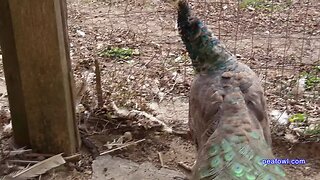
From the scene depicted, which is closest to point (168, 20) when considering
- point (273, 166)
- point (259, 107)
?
point (259, 107)

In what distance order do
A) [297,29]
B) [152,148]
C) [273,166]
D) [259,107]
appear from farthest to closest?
1. [297,29]
2. [152,148]
3. [259,107]
4. [273,166]

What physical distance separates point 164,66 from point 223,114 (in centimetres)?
184

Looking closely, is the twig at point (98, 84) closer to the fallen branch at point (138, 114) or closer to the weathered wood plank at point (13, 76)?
the fallen branch at point (138, 114)

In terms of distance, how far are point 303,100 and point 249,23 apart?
151cm

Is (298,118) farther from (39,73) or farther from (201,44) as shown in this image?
(39,73)

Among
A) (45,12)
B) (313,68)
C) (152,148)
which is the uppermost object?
(45,12)

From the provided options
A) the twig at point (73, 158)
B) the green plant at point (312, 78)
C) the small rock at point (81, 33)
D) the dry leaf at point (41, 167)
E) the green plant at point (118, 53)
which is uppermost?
the small rock at point (81, 33)

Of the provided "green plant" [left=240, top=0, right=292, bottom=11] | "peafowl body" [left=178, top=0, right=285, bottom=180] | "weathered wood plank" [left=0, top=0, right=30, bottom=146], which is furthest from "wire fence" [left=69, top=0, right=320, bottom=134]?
"peafowl body" [left=178, top=0, right=285, bottom=180]

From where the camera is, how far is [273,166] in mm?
1816

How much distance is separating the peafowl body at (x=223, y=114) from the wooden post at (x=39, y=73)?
72cm

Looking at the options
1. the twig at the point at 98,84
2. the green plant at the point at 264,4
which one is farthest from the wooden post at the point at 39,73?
the green plant at the point at 264,4

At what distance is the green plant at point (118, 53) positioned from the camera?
429 cm

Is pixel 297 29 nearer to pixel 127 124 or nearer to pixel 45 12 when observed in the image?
pixel 127 124

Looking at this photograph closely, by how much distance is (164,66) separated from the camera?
4.04 metres
